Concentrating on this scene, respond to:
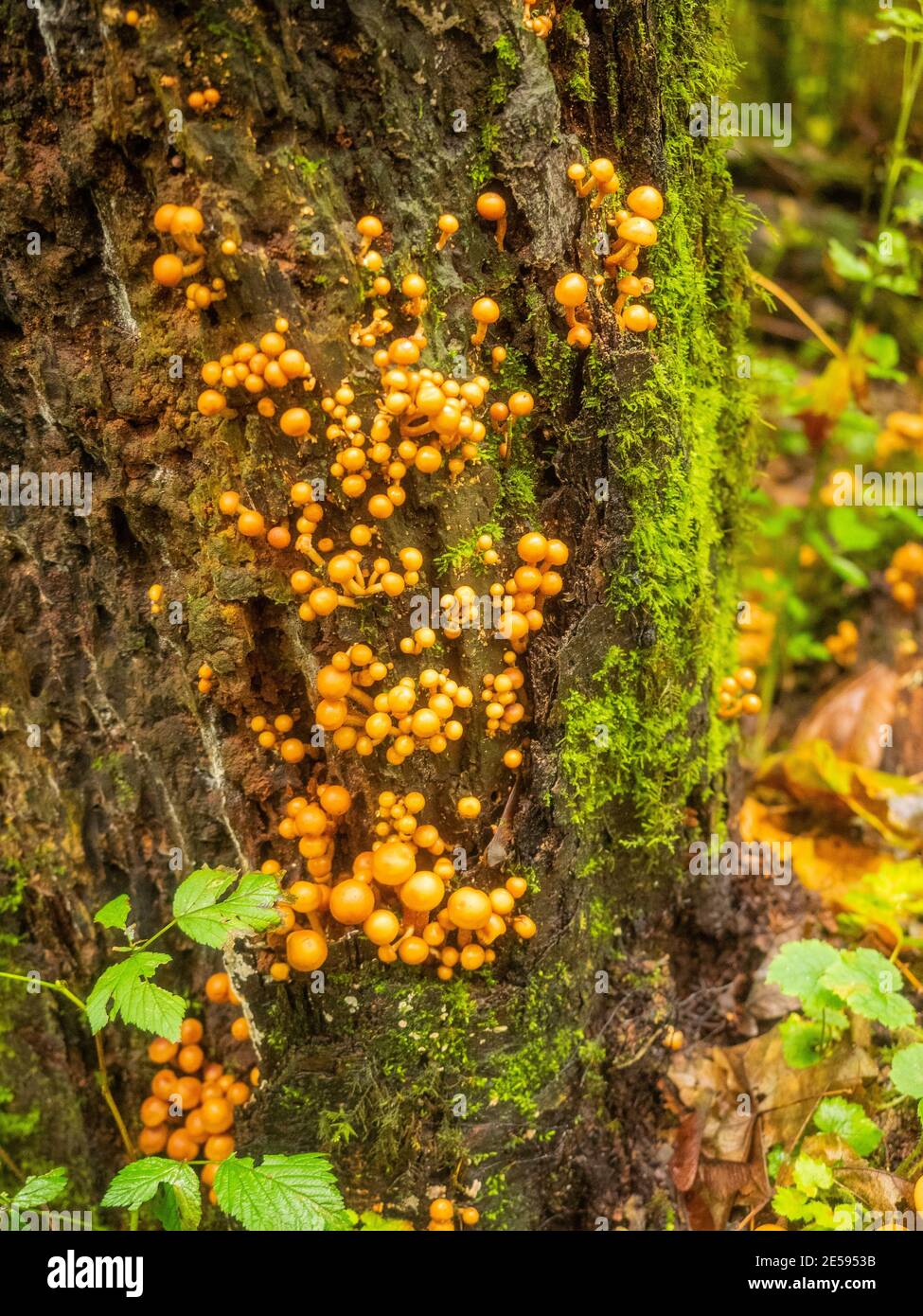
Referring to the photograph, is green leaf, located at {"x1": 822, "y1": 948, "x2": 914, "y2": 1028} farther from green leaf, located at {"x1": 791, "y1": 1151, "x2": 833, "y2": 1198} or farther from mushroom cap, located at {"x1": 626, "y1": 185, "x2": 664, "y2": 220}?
mushroom cap, located at {"x1": 626, "y1": 185, "x2": 664, "y2": 220}

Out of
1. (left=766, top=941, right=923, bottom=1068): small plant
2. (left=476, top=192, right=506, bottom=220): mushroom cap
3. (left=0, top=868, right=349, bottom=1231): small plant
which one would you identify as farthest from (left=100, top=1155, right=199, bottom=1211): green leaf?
(left=476, top=192, right=506, bottom=220): mushroom cap

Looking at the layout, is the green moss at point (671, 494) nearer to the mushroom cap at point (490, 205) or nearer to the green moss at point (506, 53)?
the mushroom cap at point (490, 205)

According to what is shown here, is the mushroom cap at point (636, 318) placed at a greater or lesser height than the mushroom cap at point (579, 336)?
greater

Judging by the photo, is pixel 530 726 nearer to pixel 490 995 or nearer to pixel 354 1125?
pixel 490 995

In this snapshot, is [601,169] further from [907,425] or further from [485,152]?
[907,425]

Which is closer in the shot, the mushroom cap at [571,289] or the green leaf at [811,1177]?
the mushroom cap at [571,289]

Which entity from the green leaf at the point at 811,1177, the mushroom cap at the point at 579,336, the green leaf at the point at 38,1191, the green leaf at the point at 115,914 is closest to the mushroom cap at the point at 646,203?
the mushroom cap at the point at 579,336
